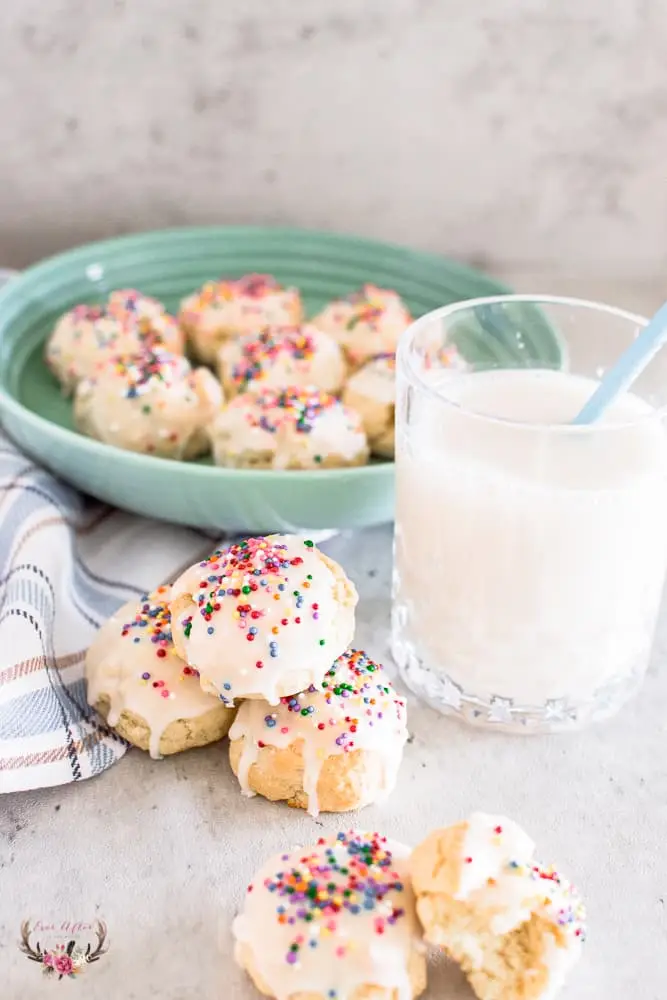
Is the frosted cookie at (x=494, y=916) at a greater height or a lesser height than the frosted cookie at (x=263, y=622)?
lesser

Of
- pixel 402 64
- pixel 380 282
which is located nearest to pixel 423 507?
pixel 380 282

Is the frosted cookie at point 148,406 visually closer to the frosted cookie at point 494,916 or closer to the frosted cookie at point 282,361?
the frosted cookie at point 282,361

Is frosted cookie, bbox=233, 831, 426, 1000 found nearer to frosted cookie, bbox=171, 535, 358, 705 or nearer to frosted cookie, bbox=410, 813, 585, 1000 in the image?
frosted cookie, bbox=410, 813, 585, 1000

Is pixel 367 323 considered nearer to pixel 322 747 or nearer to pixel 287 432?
pixel 287 432

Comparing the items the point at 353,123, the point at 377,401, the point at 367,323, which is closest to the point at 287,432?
the point at 377,401

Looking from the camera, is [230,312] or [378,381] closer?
[378,381]

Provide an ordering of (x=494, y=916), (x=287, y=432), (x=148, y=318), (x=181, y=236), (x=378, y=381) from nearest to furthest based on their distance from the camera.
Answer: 1. (x=494, y=916)
2. (x=287, y=432)
3. (x=378, y=381)
4. (x=148, y=318)
5. (x=181, y=236)

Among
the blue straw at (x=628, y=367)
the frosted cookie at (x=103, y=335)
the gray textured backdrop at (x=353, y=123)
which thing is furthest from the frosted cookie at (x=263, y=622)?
the gray textured backdrop at (x=353, y=123)
